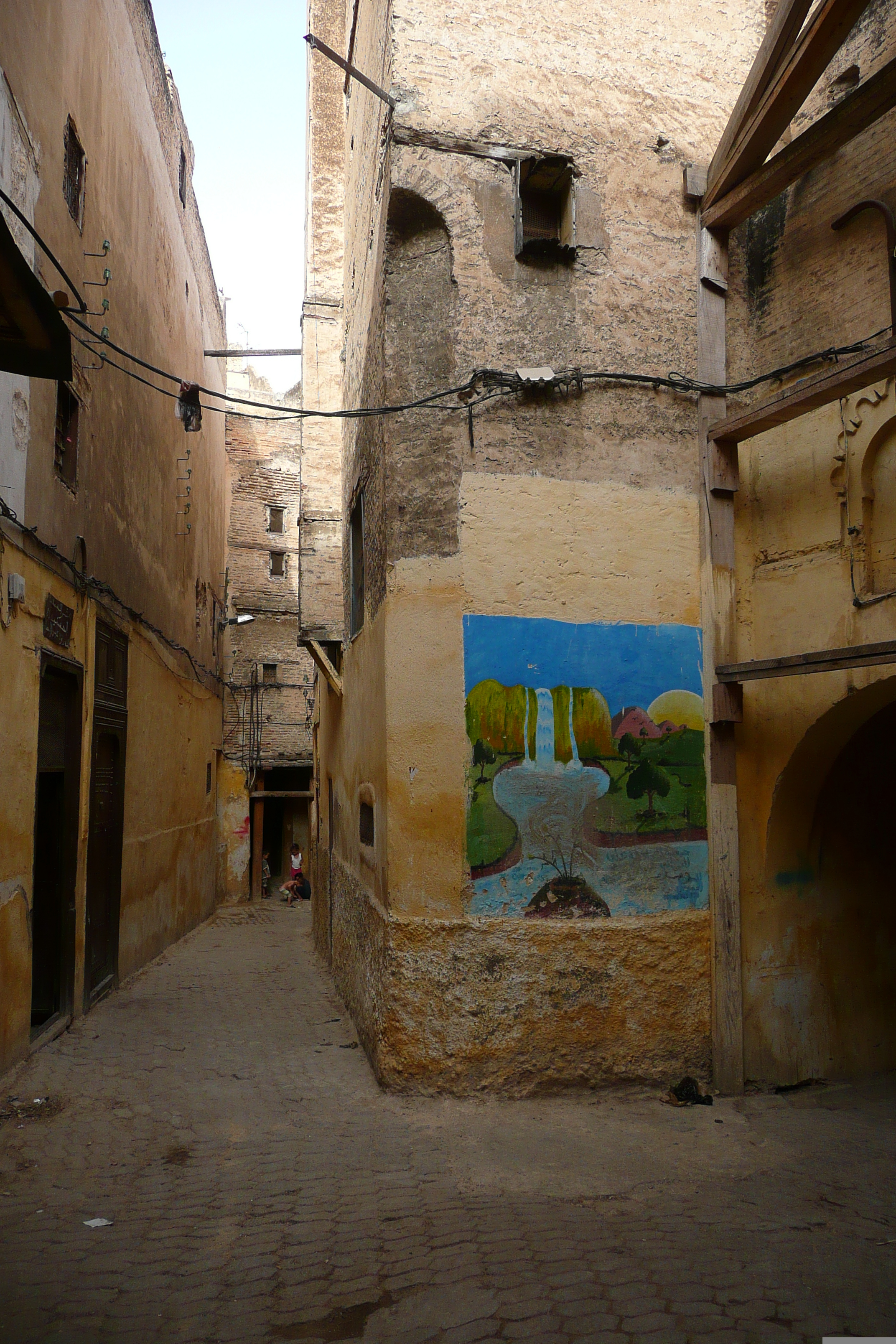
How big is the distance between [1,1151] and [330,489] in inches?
354

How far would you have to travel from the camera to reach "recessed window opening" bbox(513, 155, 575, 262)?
6441 millimetres

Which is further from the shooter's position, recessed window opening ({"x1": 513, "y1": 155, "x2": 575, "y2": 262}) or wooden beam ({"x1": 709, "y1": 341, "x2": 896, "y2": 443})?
recessed window opening ({"x1": 513, "y1": 155, "x2": 575, "y2": 262})

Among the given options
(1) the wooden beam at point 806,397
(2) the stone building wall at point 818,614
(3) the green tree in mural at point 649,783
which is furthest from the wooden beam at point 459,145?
(3) the green tree in mural at point 649,783

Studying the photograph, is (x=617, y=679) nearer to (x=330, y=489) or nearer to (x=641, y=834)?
(x=641, y=834)

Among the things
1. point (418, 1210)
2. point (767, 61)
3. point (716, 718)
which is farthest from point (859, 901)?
point (767, 61)

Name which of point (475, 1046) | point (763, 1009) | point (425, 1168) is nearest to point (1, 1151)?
point (425, 1168)

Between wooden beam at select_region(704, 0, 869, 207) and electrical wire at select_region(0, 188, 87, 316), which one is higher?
wooden beam at select_region(704, 0, 869, 207)

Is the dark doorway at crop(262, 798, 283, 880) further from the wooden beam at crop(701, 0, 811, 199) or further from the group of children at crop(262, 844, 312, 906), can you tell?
the wooden beam at crop(701, 0, 811, 199)

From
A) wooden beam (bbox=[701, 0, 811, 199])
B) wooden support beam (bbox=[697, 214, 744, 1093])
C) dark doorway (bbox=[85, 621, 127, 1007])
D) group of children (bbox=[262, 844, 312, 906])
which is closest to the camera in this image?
wooden beam (bbox=[701, 0, 811, 199])

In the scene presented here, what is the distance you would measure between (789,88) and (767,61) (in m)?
0.27

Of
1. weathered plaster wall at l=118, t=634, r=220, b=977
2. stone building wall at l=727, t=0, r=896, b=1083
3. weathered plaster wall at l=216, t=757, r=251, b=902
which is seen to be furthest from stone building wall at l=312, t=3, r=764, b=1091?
weathered plaster wall at l=216, t=757, r=251, b=902

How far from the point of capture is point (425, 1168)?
490cm

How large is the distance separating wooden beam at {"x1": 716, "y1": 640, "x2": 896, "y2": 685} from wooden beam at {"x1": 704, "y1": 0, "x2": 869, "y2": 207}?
339 cm

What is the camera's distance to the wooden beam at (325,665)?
10359 mm
